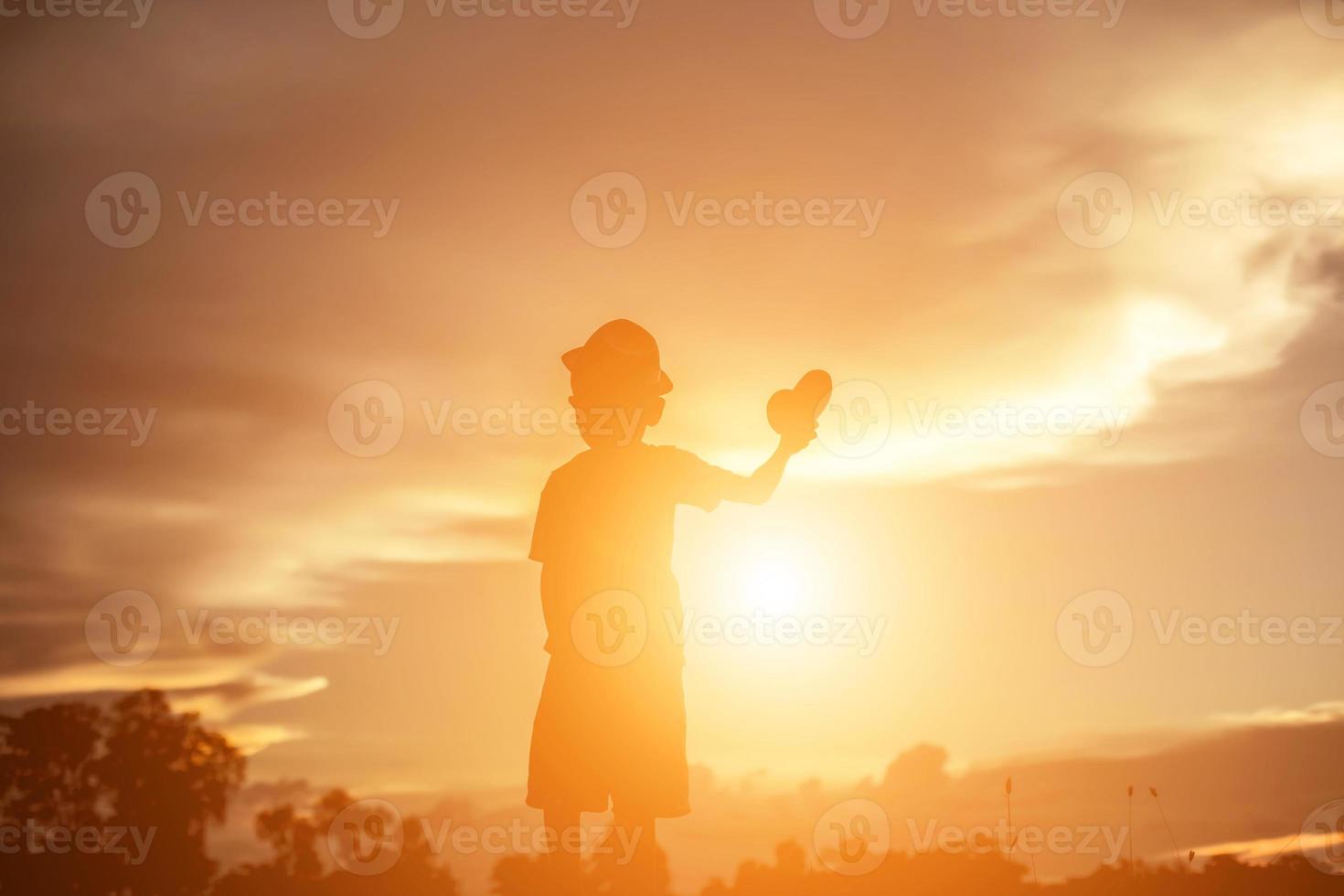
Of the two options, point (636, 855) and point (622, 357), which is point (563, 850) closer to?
point (636, 855)

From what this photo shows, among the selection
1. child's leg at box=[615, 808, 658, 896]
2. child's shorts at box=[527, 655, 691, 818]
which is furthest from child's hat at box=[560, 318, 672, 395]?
child's leg at box=[615, 808, 658, 896]

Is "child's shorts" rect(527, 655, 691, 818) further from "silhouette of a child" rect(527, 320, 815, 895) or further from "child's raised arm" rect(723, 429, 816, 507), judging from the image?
"child's raised arm" rect(723, 429, 816, 507)

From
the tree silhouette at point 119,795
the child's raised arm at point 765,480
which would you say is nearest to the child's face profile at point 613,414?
the child's raised arm at point 765,480

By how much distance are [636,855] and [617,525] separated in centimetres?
207

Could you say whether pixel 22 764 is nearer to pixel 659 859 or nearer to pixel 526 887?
pixel 526 887

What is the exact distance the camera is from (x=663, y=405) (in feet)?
27.2

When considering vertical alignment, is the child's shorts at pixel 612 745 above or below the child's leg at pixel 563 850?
above

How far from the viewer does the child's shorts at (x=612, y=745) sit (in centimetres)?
763

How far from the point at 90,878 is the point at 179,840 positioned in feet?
8.50

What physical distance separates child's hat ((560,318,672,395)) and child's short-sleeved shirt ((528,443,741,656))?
479 mm

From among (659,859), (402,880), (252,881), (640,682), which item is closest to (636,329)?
(640,682)

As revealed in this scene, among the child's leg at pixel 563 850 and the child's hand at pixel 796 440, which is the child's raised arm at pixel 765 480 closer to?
the child's hand at pixel 796 440

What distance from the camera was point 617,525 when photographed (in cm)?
795

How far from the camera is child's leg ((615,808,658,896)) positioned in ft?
23.8
